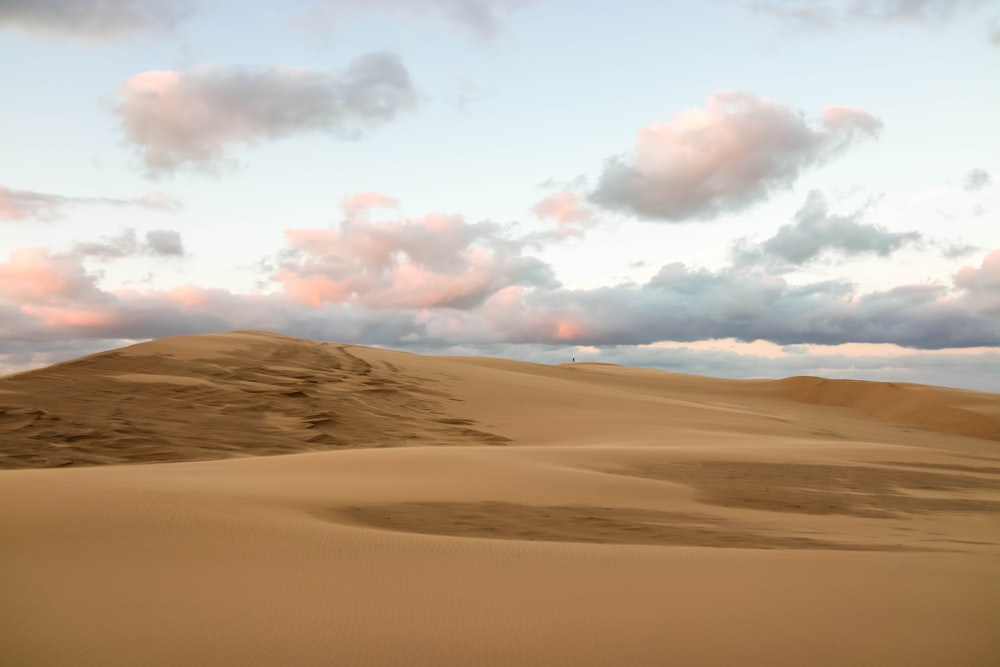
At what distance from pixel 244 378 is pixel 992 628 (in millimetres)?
16048

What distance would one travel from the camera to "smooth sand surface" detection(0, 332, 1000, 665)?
143 inches

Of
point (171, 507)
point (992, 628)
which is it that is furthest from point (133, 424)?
point (992, 628)

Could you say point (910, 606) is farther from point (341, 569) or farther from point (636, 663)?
point (341, 569)

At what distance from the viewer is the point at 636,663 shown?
3.45m

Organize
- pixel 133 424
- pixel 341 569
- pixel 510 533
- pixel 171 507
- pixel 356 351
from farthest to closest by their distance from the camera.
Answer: pixel 356 351 < pixel 133 424 < pixel 510 533 < pixel 171 507 < pixel 341 569

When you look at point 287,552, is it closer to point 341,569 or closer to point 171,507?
point 341,569

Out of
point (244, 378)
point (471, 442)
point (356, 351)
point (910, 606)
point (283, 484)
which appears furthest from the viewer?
point (356, 351)

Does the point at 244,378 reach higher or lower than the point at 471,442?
higher

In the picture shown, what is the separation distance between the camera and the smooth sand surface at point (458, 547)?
143 inches

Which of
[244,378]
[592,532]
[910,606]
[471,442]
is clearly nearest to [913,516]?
[592,532]

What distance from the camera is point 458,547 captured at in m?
5.41

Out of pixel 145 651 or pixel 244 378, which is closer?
pixel 145 651

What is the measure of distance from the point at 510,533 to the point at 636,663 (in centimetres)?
299

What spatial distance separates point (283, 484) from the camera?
8.11 meters
